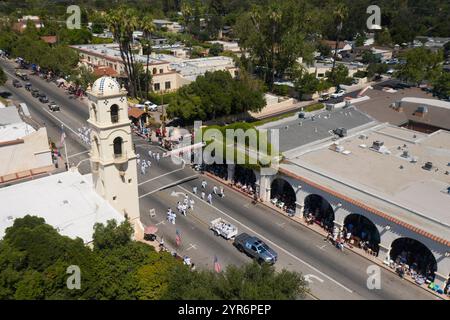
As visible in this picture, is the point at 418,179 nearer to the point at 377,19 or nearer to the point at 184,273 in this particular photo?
the point at 184,273

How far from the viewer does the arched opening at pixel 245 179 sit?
1519 inches

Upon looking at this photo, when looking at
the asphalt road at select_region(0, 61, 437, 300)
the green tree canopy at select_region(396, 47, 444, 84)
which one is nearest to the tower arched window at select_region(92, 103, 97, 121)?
the asphalt road at select_region(0, 61, 437, 300)

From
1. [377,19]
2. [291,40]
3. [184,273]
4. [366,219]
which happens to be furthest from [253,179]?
[377,19]

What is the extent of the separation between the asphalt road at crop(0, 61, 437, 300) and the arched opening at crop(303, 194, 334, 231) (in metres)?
1.53

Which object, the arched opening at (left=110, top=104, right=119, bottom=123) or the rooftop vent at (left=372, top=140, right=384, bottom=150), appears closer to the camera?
the arched opening at (left=110, top=104, right=119, bottom=123)

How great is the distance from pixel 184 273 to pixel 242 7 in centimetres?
15140

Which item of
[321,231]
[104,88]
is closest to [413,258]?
[321,231]

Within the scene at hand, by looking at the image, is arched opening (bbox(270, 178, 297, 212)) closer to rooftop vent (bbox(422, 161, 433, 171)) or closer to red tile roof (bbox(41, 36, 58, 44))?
rooftop vent (bbox(422, 161, 433, 171))

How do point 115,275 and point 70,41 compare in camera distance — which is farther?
point 70,41

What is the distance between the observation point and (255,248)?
29125mm

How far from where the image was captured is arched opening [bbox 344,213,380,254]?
1208 inches

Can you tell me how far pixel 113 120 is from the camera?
26.2 m

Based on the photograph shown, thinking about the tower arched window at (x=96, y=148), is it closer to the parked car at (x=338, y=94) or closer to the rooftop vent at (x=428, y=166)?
the rooftop vent at (x=428, y=166)

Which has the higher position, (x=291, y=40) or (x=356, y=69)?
(x=291, y=40)
